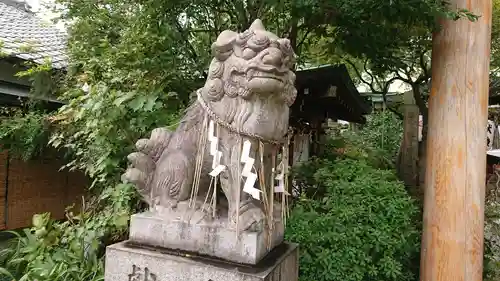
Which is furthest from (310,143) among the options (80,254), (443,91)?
(80,254)

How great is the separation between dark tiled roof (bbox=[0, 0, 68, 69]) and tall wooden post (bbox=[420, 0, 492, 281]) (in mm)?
5189

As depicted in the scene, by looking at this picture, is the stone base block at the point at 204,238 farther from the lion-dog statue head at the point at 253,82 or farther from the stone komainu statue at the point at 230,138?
the lion-dog statue head at the point at 253,82

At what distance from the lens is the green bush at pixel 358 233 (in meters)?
3.01

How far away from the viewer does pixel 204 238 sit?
1.96 meters

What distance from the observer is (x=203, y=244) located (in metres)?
1.96

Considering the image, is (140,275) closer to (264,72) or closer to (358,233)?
(264,72)

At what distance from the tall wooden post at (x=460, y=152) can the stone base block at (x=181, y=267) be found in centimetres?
162

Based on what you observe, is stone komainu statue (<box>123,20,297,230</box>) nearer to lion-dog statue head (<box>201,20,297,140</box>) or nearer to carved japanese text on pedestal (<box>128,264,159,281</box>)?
lion-dog statue head (<box>201,20,297,140</box>)

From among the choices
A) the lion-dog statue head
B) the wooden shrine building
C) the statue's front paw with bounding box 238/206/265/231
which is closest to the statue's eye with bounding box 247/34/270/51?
the lion-dog statue head

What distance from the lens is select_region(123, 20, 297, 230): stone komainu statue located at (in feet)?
5.96

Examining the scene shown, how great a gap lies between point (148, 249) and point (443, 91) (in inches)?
113

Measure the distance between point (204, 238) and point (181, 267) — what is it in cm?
21

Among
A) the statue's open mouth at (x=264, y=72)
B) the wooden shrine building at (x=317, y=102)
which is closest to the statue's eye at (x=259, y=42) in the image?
the statue's open mouth at (x=264, y=72)

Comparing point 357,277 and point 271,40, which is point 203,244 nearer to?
point 271,40
